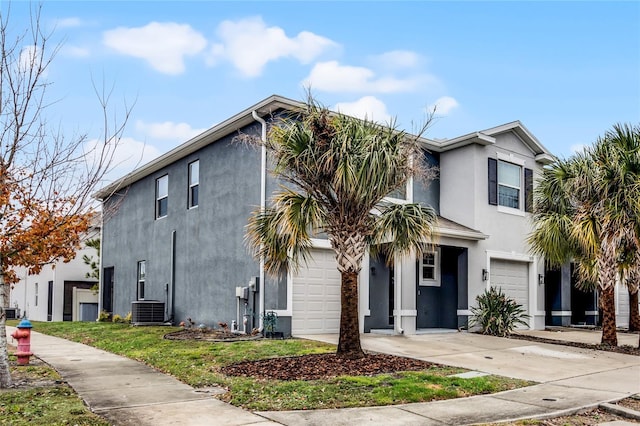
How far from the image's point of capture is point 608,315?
14883 millimetres

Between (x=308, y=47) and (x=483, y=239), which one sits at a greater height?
(x=308, y=47)

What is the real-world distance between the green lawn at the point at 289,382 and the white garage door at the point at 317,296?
1.32 metres

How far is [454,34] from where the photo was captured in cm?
1412

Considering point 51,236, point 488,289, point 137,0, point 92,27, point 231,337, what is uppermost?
point 137,0

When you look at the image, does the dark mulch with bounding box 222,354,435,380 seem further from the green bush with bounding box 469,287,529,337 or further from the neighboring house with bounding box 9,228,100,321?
the neighboring house with bounding box 9,228,100,321

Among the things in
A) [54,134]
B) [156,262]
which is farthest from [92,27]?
[156,262]

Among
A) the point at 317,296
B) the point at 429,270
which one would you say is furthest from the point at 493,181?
the point at 317,296

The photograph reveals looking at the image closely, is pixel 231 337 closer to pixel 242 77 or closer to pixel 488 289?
pixel 242 77

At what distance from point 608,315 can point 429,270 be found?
5.05 metres

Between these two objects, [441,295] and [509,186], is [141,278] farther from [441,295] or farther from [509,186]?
[509,186]

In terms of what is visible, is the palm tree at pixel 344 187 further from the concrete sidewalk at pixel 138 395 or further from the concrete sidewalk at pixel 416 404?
the concrete sidewalk at pixel 138 395

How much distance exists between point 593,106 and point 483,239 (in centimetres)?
472

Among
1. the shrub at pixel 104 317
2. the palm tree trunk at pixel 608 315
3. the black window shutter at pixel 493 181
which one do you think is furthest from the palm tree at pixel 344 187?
the shrub at pixel 104 317

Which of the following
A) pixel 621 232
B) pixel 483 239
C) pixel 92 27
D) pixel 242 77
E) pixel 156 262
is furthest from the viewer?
pixel 156 262
